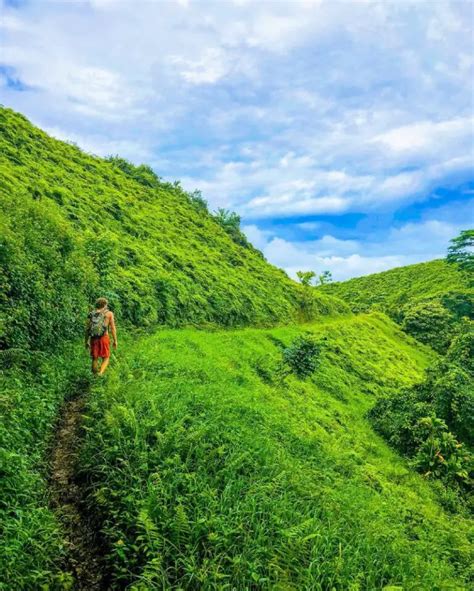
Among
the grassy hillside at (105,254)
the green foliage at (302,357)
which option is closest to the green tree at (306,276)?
the grassy hillside at (105,254)

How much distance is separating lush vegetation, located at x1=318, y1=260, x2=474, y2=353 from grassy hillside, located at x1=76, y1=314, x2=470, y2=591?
27260 mm

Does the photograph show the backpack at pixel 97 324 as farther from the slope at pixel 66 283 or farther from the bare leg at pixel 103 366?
the slope at pixel 66 283

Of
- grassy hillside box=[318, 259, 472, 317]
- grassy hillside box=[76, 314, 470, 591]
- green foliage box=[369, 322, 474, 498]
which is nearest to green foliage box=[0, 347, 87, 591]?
grassy hillside box=[76, 314, 470, 591]

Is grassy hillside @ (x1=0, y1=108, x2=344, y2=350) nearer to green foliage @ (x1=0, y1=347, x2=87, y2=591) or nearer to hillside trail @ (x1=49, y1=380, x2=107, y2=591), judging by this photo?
green foliage @ (x1=0, y1=347, x2=87, y2=591)

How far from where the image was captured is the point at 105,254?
2000 centimetres

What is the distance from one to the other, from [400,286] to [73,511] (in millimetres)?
94542

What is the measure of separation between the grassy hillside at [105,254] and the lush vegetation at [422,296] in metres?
14.2

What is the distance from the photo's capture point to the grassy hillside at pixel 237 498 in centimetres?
545

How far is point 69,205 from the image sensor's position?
25.0 m

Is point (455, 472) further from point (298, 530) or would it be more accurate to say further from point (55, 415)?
point (55, 415)

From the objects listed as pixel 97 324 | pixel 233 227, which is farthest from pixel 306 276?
pixel 97 324

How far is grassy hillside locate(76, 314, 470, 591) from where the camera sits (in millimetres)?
5453

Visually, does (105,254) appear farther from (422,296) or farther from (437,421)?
(422,296)

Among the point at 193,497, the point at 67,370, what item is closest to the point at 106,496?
the point at 193,497
